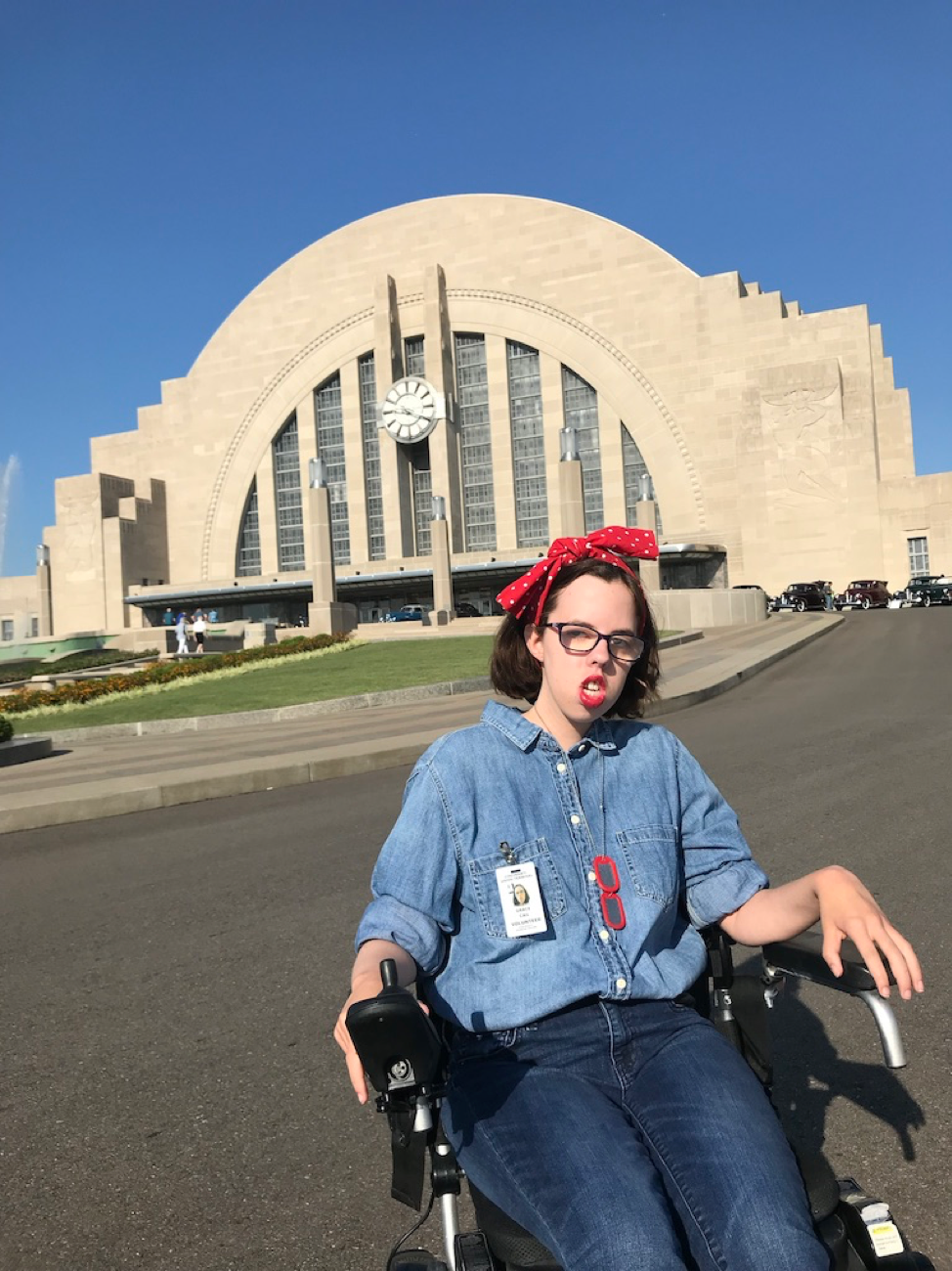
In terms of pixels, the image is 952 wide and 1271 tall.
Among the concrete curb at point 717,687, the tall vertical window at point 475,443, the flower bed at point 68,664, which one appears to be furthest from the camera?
the tall vertical window at point 475,443

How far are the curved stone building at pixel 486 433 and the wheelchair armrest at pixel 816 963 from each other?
149 ft

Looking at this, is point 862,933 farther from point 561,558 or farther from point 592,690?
point 561,558

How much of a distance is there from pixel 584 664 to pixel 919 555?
50.5 m

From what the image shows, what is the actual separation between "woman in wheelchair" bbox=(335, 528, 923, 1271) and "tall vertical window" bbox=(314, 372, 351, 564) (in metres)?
57.3

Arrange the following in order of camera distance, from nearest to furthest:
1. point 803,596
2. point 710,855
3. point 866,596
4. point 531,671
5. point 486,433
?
point 710,855 < point 531,671 < point 866,596 < point 803,596 < point 486,433

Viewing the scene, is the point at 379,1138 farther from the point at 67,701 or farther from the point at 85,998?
the point at 67,701

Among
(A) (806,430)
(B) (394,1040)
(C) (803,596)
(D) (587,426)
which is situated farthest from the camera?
(D) (587,426)

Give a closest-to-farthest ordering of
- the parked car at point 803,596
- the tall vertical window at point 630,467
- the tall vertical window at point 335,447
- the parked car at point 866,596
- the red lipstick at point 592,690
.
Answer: the red lipstick at point 592,690
the parked car at point 866,596
the parked car at point 803,596
the tall vertical window at point 630,467
the tall vertical window at point 335,447

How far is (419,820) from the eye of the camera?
230cm

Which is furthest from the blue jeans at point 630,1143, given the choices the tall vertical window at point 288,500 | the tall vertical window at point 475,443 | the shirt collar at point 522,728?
the tall vertical window at point 288,500

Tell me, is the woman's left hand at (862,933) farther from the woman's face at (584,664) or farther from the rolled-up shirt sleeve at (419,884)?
the rolled-up shirt sleeve at (419,884)

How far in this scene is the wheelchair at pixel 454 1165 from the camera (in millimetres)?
1697

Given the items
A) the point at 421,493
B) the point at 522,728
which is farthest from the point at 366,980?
the point at 421,493

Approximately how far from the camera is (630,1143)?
1911mm
